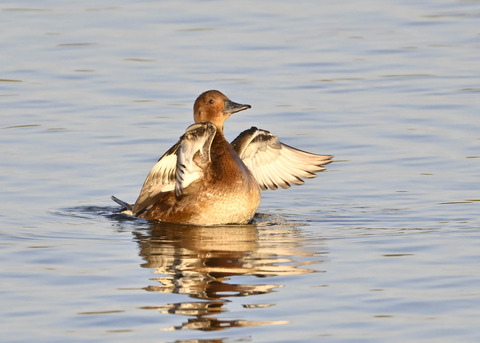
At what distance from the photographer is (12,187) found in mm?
10305

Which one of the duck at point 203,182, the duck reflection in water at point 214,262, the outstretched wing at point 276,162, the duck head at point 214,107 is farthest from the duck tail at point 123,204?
the outstretched wing at point 276,162

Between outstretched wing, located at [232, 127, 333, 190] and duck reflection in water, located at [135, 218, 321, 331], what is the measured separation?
47.5 inches

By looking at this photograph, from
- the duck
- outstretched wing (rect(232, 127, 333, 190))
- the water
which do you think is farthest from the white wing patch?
outstretched wing (rect(232, 127, 333, 190))

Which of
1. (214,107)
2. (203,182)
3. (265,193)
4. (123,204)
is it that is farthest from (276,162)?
(123,204)

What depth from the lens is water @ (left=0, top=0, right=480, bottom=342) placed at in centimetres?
669

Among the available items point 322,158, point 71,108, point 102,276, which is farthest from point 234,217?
point 71,108

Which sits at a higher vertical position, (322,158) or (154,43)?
(154,43)

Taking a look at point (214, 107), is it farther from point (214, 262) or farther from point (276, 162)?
point (214, 262)

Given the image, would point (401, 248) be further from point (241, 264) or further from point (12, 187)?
point (12, 187)

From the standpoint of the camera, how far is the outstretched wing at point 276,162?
34.3 feet

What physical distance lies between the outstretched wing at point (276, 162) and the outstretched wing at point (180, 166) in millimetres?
861

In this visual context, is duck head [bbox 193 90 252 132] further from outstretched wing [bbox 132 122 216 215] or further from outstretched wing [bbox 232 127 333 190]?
outstretched wing [bbox 232 127 333 190]

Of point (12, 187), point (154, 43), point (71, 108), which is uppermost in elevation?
point (154, 43)

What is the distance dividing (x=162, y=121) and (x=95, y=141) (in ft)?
3.66
